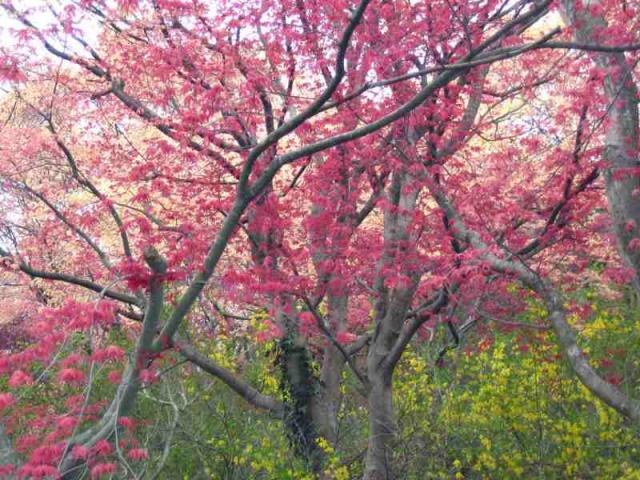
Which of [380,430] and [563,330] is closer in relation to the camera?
[563,330]

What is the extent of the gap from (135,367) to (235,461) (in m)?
3.35

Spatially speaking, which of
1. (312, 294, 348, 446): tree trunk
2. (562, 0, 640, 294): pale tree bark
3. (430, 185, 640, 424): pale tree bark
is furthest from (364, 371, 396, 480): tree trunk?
(562, 0, 640, 294): pale tree bark

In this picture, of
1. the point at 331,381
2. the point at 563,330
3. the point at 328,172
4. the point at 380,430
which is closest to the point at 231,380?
the point at 331,381

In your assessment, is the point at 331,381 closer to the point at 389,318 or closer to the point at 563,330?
the point at 389,318

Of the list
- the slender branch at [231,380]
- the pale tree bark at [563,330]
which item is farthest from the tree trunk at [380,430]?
the pale tree bark at [563,330]

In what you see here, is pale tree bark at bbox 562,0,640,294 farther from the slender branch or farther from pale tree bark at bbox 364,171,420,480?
the slender branch

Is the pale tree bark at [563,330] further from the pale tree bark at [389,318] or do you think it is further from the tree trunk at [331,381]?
the tree trunk at [331,381]

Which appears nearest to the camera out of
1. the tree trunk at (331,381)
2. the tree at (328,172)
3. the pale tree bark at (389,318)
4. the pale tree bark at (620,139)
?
the pale tree bark at (620,139)

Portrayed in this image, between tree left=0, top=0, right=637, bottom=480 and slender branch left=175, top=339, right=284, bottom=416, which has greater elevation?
tree left=0, top=0, right=637, bottom=480

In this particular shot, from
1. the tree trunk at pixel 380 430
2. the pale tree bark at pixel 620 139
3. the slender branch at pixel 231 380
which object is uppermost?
the pale tree bark at pixel 620 139

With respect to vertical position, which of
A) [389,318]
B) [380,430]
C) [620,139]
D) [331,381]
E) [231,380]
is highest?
[620,139]

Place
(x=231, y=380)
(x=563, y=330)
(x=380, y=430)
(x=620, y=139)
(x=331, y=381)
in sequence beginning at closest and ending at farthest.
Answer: (x=563, y=330) → (x=620, y=139) → (x=380, y=430) → (x=231, y=380) → (x=331, y=381)

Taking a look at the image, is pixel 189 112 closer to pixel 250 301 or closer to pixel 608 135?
pixel 250 301

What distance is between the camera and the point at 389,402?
7633 millimetres
